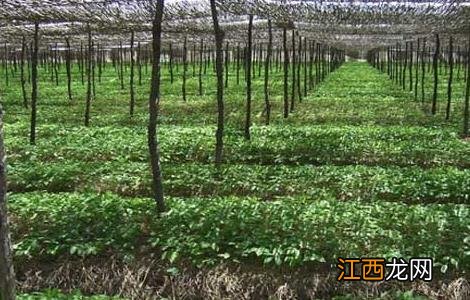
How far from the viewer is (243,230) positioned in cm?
1141

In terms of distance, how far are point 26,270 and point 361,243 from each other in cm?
624

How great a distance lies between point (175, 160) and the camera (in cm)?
1733

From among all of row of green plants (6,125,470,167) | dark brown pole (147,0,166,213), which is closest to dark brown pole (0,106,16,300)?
dark brown pole (147,0,166,213)

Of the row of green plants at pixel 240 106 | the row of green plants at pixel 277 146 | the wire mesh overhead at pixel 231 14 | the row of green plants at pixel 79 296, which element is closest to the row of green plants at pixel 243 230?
the row of green plants at pixel 79 296

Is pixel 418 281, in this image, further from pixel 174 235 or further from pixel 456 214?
pixel 174 235

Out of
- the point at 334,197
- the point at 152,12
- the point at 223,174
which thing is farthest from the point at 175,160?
the point at 334,197

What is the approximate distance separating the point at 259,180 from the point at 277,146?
337 cm

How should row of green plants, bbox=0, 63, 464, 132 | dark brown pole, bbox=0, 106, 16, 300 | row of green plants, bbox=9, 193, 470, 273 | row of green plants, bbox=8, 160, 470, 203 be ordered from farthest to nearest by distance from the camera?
row of green plants, bbox=0, 63, 464, 132
row of green plants, bbox=8, 160, 470, 203
row of green plants, bbox=9, 193, 470, 273
dark brown pole, bbox=0, 106, 16, 300

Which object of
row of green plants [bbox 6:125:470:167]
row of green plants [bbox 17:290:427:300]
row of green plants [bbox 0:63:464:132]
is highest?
row of green plants [bbox 0:63:464:132]

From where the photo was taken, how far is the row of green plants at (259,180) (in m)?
13.8

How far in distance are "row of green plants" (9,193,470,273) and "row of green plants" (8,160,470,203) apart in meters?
1.09

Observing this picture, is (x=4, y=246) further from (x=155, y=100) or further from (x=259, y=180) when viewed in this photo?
(x=259, y=180)

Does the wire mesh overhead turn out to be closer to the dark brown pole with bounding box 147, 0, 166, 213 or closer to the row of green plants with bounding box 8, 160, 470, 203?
the dark brown pole with bounding box 147, 0, 166, 213

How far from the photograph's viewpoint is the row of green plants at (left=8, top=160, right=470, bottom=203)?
1377 cm
